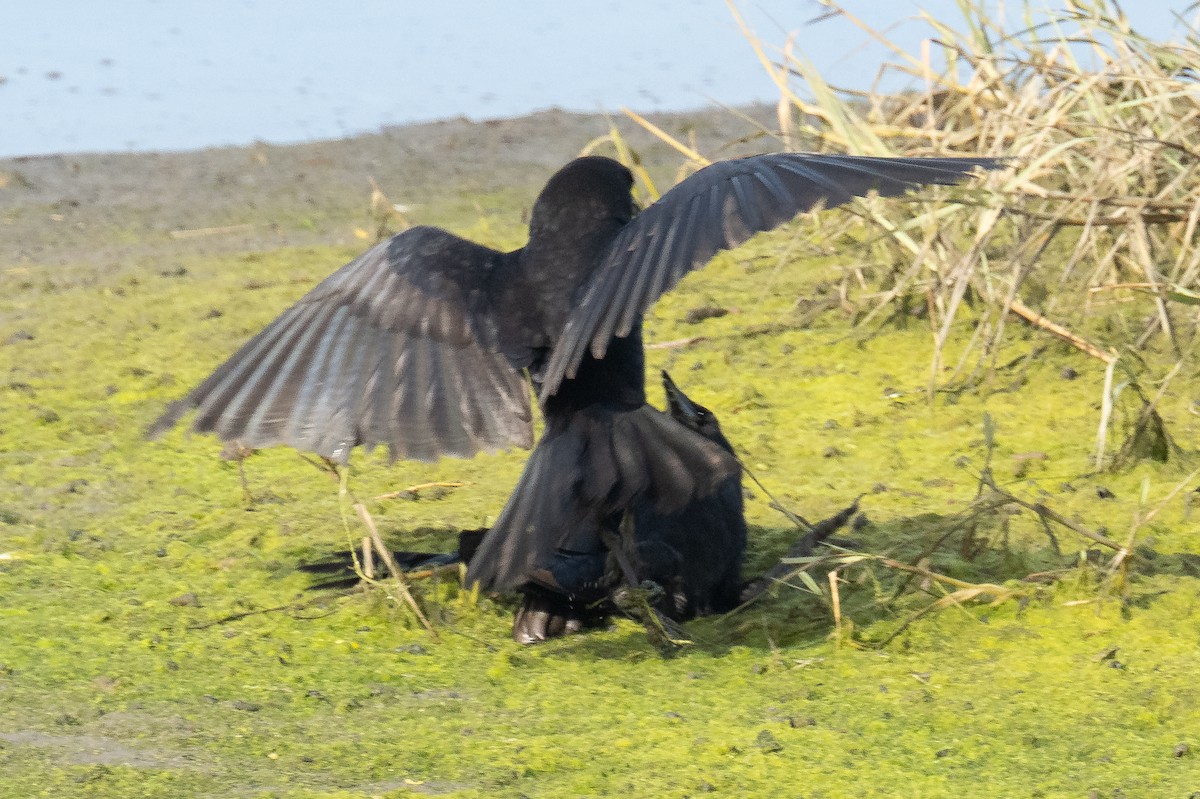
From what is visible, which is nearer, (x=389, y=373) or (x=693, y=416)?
(x=389, y=373)

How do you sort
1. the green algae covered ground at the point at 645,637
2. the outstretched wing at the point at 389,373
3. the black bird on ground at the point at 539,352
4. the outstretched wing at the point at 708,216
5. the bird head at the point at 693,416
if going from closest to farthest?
the green algae covered ground at the point at 645,637
the outstretched wing at the point at 708,216
the black bird on ground at the point at 539,352
the outstretched wing at the point at 389,373
the bird head at the point at 693,416

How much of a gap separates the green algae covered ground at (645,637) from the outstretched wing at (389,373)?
12.6 inches

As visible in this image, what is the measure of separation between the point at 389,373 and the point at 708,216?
79cm

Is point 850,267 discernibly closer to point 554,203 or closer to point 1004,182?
point 1004,182

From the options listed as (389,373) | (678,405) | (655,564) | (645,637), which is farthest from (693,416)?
(389,373)

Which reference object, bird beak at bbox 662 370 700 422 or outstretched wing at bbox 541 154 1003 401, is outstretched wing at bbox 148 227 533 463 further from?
bird beak at bbox 662 370 700 422

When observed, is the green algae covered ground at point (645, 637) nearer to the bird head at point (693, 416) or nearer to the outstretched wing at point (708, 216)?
the bird head at point (693, 416)

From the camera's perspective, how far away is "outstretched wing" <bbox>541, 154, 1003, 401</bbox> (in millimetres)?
2533

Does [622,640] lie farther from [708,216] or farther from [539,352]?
[708,216]

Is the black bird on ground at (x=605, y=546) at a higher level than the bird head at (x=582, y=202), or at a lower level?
lower

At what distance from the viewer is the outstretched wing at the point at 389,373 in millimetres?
2951

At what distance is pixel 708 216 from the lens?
103 inches

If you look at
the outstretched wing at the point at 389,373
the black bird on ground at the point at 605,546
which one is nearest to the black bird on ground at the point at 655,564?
the black bird on ground at the point at 605,546

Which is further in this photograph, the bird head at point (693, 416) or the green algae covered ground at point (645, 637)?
the bird head at point (693, 416)
